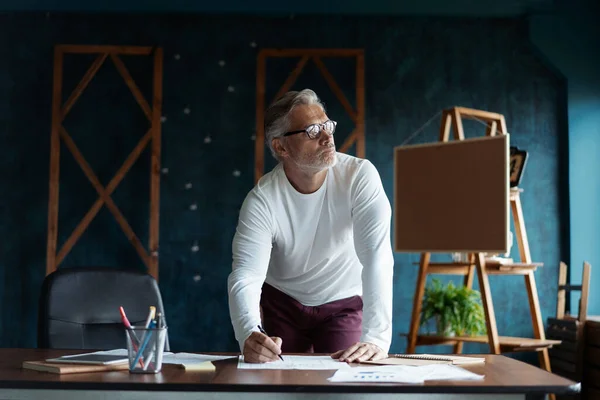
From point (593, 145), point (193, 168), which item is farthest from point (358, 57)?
point (593, 145)

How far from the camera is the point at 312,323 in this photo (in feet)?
8.00

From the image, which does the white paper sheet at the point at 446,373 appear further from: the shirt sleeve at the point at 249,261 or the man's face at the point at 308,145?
the man's face at the point at 308,145

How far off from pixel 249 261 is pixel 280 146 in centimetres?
43

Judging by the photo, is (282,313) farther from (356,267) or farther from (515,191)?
(515,191)

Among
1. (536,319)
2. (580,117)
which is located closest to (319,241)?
(536,319)

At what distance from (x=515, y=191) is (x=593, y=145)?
1039 mm

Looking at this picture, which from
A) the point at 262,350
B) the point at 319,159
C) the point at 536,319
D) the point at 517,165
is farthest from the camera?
the point at 517,165

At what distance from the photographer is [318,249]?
7.76 feet

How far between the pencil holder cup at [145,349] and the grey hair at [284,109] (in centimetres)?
99

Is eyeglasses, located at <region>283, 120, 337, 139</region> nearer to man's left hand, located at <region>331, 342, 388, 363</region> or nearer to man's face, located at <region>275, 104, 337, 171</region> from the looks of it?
man's face, located at <region>275, 104, 337, 171</region>

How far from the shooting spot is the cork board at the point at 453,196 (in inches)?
154

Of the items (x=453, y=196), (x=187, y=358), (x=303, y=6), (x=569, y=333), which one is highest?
(x=303, y=6)

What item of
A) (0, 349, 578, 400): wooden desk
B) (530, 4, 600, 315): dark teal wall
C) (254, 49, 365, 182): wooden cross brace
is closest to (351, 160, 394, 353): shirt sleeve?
(0, 349, 578, 400): wooden desk

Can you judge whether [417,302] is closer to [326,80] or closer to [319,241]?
[326,80]
